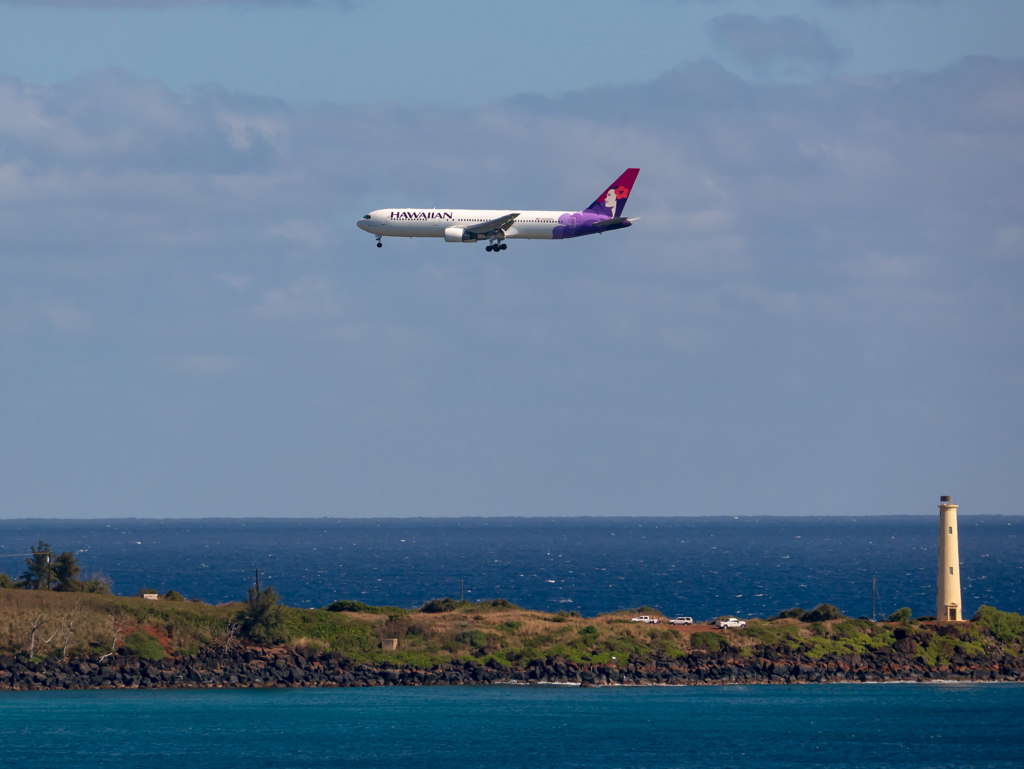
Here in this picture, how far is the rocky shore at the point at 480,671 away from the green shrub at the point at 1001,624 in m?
2.56

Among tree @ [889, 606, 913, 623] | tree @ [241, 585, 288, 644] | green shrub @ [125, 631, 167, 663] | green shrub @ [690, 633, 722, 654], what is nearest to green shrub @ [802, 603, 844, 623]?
tree @ [889, 606, 913, 623]

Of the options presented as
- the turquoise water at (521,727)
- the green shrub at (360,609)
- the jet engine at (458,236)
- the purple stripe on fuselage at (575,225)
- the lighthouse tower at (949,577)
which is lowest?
the turquoise water at (521,727)

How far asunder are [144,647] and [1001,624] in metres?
54.4

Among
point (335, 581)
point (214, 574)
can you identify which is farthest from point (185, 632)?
point (214, 574)

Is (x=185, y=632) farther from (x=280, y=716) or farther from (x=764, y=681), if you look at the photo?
(x=764, y=681)

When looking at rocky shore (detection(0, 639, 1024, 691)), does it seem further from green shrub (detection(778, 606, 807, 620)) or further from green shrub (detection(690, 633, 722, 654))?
green shrub (detection(778, 606, 807, 620))

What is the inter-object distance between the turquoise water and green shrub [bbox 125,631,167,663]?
283cm

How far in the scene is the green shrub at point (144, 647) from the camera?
257ft

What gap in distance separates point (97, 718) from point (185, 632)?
1019 centimetres

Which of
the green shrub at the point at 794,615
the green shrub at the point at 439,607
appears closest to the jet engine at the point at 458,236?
the green shrub at the point at 439,607

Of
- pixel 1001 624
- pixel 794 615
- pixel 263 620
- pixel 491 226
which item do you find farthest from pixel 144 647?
pixel 1001 624

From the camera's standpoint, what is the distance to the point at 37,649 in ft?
254

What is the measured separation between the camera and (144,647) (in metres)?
78.9

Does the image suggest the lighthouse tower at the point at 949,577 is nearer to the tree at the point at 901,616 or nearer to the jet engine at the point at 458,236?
the tree at the point at 901,616
